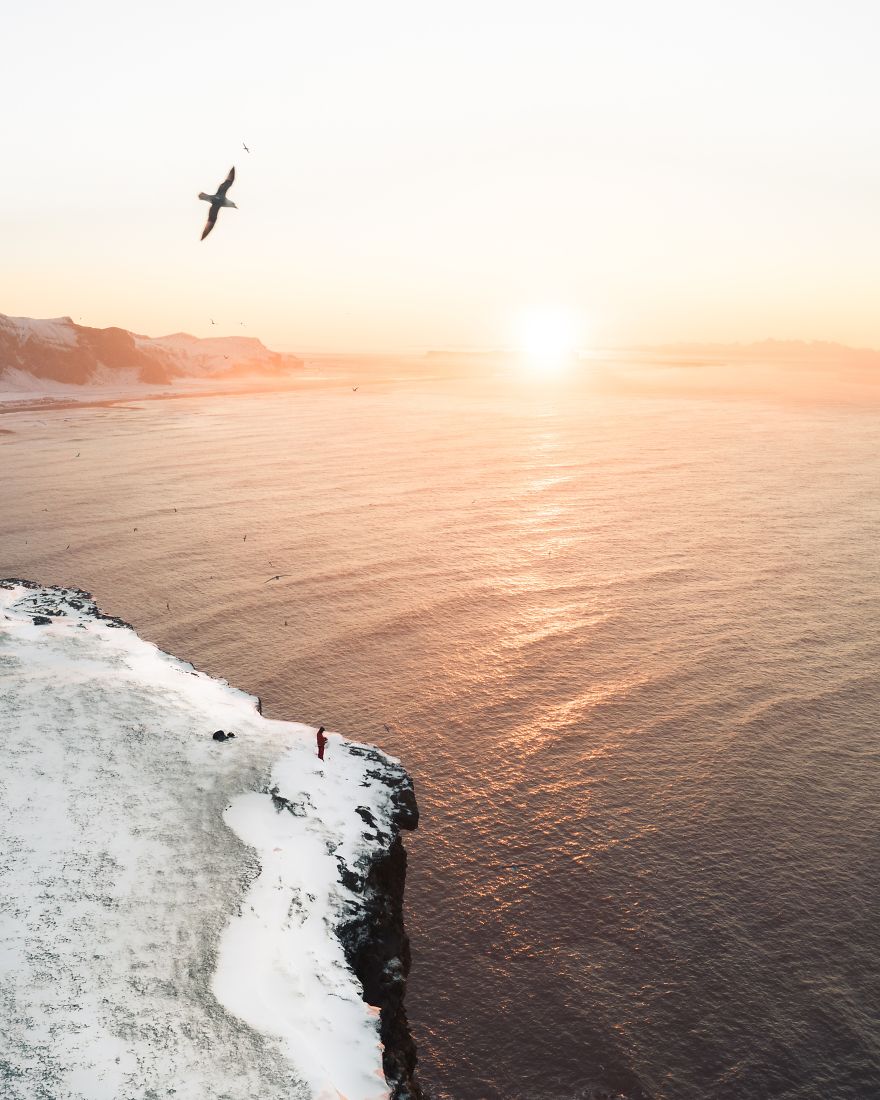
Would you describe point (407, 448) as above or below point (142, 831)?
above

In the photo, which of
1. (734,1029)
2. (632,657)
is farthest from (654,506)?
(734,1029)

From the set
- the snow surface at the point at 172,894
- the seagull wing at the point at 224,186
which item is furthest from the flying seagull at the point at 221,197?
the snow surface at the point at 172,894

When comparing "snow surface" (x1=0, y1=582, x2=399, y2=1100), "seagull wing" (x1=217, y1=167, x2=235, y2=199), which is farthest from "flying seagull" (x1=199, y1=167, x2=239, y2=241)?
"snow surface" (x1=0, y1=582, x2=399, y2=1100)

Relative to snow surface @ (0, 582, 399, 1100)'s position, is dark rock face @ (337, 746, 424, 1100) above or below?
below

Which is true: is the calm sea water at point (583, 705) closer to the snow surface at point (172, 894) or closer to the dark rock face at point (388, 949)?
the dark rock face at point (388, 949)

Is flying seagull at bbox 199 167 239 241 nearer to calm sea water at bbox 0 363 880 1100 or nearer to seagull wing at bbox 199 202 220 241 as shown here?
seagull wing at bbox 199 202 220 241

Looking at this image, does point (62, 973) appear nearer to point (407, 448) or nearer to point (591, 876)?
point (591, 876)
